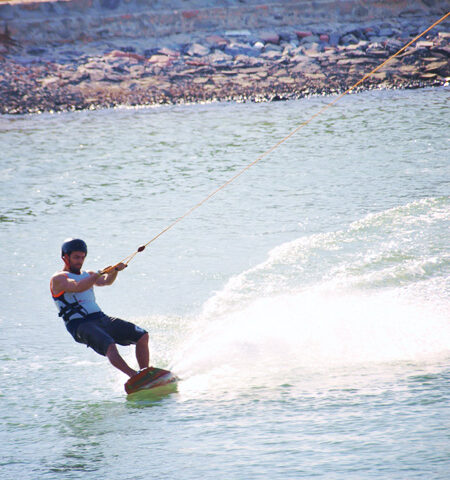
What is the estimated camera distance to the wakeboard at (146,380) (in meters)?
6.11

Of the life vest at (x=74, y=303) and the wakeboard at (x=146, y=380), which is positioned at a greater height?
the life vest at (x=74, y=303)

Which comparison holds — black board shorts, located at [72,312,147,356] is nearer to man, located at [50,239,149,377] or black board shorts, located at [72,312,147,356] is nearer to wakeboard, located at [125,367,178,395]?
man, located at [50,239,149,377]

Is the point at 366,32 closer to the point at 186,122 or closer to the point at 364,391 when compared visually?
the point at 186,122

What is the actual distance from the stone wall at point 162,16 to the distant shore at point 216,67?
48 cm

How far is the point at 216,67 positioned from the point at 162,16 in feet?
12.7

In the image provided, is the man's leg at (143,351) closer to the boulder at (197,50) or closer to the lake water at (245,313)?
the lake water at (245,313)

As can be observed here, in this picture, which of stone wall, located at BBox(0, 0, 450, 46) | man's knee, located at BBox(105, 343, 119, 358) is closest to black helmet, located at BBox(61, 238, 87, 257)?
man's knee, located at BBox(105, 343, 119, 358)

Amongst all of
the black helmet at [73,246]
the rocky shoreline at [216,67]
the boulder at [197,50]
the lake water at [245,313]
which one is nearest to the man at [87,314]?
the black helmet at [73,246]

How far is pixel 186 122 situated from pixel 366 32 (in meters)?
9.90

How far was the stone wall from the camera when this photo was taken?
1099 inches

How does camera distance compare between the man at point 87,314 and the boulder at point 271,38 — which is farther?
the boulder at point 271,38

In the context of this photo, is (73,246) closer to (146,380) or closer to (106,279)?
(106,279)

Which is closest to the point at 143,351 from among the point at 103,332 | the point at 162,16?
the point at 103,332

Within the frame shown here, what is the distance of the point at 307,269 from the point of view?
9195 millimetres
